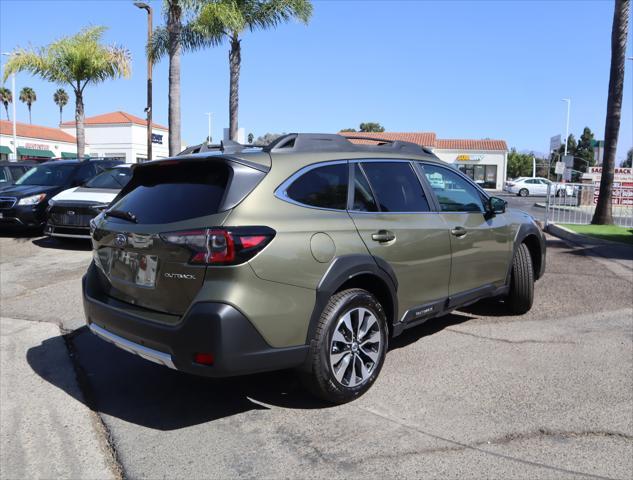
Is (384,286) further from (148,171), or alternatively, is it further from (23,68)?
(23,68)

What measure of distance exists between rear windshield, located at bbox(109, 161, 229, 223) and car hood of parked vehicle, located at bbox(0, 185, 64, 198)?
831 cm

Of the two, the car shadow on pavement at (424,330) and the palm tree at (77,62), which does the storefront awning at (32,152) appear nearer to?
the palm tree at (77,62)

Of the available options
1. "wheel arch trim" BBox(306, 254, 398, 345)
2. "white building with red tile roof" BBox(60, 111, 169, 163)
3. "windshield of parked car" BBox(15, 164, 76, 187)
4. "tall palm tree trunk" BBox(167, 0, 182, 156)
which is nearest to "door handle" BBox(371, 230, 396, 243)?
"wheel arch trim" BBox(306, 254, 398, 345)

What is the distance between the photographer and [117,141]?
184ft

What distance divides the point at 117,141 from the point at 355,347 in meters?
57.1

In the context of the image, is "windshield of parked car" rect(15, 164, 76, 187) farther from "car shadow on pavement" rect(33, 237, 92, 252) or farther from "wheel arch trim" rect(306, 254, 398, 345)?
"wheel arch trim" rect(306, 254, 398, 345)

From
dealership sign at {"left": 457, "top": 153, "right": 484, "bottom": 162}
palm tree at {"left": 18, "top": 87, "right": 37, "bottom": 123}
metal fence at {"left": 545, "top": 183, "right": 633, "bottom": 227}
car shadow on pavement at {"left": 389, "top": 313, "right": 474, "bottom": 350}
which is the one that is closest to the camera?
car shadow on pavement at {"left": 389, "top": 313, "right": 474, "bottom": 350}

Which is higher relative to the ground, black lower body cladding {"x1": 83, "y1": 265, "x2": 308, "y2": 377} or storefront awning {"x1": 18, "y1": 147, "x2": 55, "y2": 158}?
storefront awning {"x1": 18, "y1": 147, "x2": 55, "y2": 158}

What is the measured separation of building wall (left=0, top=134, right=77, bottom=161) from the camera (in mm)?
47328

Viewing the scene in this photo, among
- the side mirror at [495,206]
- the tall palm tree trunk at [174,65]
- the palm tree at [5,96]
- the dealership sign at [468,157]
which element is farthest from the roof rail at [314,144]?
the palm tree at [5,96]

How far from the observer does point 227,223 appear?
3242mm

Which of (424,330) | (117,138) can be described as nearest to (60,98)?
(117,138)

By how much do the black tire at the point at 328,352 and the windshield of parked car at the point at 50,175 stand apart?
9.95 metres

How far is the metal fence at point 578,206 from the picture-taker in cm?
1675
